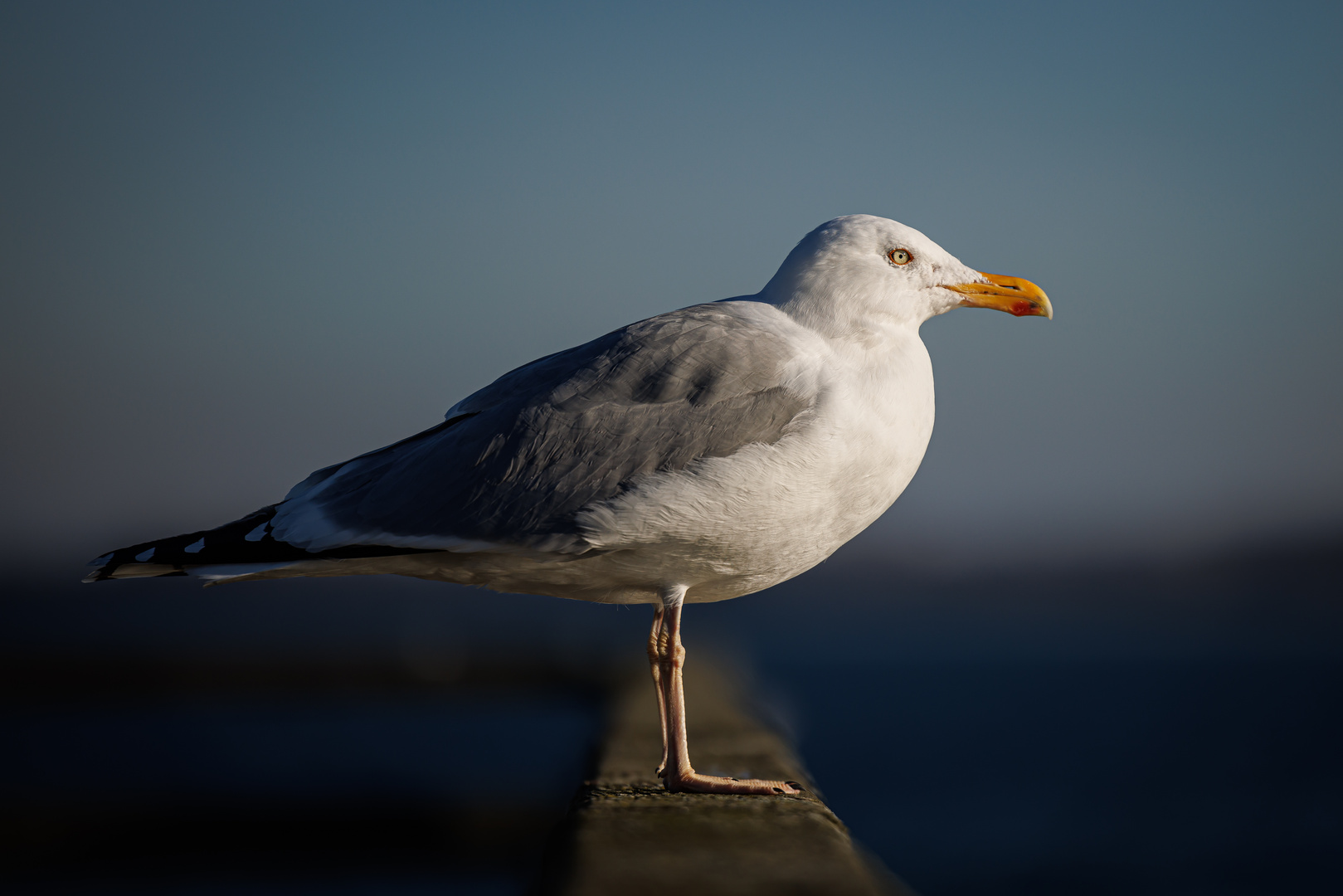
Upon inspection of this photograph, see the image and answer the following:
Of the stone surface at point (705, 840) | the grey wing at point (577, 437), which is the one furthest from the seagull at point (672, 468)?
the stone surface at point (705, 840)

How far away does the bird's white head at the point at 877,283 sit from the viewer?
3.82m

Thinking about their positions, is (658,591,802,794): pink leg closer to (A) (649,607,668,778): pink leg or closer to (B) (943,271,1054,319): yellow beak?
(A) (649,607,668,778): pink leg

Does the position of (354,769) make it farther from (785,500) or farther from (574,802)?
(785,500)

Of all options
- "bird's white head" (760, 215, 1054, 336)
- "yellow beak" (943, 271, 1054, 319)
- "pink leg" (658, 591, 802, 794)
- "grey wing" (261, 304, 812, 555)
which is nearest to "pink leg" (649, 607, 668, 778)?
"pink leg" (658, 591, 802, 794)

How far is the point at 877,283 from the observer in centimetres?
385

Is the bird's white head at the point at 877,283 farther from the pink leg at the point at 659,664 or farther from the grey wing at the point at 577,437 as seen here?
A: the pink leg at the point at 659,664

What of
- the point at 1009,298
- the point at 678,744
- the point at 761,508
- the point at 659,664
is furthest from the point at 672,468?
the point at 1009,298

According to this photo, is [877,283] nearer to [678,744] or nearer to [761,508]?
[761,508]

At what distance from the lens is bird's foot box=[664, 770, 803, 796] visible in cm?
347

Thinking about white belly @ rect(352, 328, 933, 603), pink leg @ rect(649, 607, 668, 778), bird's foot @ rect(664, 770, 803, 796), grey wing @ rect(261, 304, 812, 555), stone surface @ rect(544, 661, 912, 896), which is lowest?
bird's foot @ rect(664, 770, 803, 796)

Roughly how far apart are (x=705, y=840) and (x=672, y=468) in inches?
52.1

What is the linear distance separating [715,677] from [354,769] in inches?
254

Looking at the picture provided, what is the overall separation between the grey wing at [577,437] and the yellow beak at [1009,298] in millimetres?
1132

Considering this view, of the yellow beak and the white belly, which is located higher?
the yellow beak
